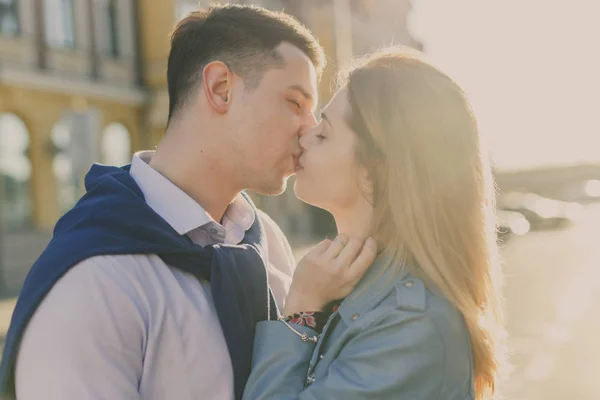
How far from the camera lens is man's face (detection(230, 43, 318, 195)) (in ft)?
8.88

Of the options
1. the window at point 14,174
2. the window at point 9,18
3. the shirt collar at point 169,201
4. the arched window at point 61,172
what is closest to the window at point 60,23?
the window at point 9,18

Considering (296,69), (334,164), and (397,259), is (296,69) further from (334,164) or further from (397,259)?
(397,259)

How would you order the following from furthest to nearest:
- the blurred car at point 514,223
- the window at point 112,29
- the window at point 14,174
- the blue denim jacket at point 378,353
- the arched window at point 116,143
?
1. the blurred car at point 514,223
2. the window at point 112,29
3. the arched window at point 116,143
4. the window at point 14,174
5. the blue denim jacket at point 378,353

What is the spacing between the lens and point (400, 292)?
2277 millimetres

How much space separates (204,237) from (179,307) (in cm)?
38

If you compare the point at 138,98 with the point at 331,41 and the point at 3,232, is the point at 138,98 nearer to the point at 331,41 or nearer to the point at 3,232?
the point at 3,232

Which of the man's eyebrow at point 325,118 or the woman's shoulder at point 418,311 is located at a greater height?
the man's eyebrow at point 325,118

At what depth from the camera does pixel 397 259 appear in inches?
94.1

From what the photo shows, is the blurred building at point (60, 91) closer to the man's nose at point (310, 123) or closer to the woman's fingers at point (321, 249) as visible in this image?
the man's nose at point (310, 123)

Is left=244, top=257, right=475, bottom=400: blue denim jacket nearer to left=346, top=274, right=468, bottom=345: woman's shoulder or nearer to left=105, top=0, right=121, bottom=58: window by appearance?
left=346, top=274, right=468, bottom=345: woman's shoulder

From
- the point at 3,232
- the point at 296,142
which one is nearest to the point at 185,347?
the point at 296,142

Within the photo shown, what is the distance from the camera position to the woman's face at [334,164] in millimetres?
2492

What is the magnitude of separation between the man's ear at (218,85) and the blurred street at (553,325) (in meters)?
6.01

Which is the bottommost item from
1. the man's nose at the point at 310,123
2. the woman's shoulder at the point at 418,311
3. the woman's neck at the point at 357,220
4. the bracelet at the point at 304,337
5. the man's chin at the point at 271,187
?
the bracelet at the point at 304,337
